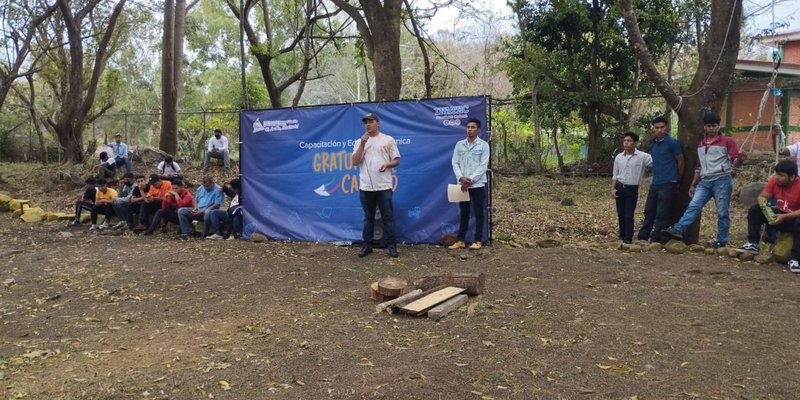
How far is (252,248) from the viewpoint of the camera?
8.12 metres

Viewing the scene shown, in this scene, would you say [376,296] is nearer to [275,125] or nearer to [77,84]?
[275,125]

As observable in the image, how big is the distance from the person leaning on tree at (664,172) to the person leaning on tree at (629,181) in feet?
0.58

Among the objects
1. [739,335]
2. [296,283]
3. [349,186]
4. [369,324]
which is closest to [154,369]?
[369,324]

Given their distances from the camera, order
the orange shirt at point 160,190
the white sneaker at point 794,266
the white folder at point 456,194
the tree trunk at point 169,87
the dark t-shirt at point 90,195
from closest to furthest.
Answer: the white sneaker at point 794,266, the white folder at point 456,194, the orange shirt at point 160,190, the dark t-shirt at point 90,195, the tree trunk at point 169,87

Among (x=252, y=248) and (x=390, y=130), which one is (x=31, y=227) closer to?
(x=252, y=248)

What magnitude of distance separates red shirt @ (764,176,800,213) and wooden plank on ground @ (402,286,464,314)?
3689mm

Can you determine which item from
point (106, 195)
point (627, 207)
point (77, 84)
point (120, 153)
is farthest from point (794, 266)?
point (77, 84)

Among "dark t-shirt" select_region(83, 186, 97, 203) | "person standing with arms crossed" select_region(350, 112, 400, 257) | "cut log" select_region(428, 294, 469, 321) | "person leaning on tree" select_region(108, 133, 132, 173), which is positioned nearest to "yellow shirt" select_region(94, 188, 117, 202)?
"dark t-shirt" select_region(83, 186, 97, 203)

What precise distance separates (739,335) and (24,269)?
7.56 meters

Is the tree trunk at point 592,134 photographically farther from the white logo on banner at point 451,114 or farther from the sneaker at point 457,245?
the sneaker at point 457,245

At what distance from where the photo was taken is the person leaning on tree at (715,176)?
6.73 m

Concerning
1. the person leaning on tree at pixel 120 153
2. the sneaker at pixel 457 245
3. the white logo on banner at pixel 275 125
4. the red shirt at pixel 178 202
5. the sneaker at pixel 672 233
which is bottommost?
the sneaker at pixel 457 245

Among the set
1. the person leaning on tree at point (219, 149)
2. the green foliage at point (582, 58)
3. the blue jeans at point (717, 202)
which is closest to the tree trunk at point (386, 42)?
the blue jeans at point (717, 202)

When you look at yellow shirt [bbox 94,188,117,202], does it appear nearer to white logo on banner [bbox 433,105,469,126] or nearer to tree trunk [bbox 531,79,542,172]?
white logo on banner [bbox 433,105,469,126]
